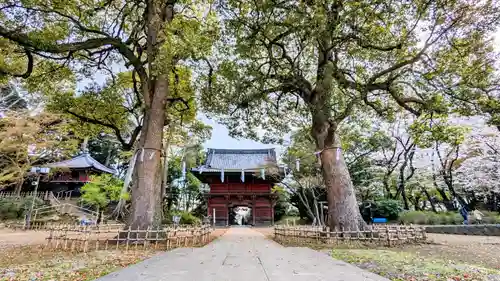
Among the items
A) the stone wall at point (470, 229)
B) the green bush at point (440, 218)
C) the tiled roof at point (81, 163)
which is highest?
the tiled roof at point (81, 163)

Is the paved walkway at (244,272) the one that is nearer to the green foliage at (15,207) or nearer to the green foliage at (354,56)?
the green foliage at (354,56)

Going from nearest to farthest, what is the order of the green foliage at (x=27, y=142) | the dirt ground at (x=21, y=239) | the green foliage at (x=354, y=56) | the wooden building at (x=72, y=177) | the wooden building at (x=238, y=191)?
the green foliage at (x=354, y=56) < the dirt ground at (x=21, y=239) < the green foliage at (x=27, y=142) < the wooden building at (x=238, y=191) < the wooden building at (x=72, y=177)

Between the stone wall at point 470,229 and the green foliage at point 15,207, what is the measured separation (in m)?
23.0

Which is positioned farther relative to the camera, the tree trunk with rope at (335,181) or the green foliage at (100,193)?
the green foliage at (100,193)

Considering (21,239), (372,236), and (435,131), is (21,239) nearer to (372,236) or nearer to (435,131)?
(372,236)

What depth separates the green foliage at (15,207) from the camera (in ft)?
56.2

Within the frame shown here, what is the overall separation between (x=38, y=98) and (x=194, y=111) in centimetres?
1221

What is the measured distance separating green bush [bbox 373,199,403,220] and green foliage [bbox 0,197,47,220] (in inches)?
865

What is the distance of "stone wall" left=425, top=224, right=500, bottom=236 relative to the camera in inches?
412

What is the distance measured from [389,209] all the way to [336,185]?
37.8 ft

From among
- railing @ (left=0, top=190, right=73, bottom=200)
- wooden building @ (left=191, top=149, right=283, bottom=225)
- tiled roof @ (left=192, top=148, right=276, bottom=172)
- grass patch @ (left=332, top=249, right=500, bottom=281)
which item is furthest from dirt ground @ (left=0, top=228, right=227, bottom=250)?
tiled roof @ (left=192, top=148, right=276, bottom=172)

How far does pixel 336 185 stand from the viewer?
27.0 ft

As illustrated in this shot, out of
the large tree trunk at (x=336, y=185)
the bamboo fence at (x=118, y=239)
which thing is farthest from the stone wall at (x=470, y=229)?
the bamboo fence at (x=118, y=239)

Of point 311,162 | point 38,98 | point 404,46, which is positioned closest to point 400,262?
point 404,46
